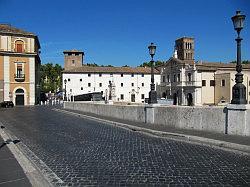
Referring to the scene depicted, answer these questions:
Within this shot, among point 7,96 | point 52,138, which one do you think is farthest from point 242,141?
point 7,96

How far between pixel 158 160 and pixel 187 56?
8591cm

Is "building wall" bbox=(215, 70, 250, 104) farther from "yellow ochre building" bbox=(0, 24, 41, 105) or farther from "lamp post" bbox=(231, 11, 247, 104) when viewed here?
"lamp post" bbox=(231, 11, 247, 104)

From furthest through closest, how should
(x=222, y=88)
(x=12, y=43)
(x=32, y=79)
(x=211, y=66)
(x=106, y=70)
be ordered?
(x=106, y=70) < (x=211, y=66) < (x=222, y=88) < (x=32, y=79) < (x=12, y=43)

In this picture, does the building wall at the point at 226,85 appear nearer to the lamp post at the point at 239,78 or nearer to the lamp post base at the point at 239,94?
the lamp post at the point at 239,78

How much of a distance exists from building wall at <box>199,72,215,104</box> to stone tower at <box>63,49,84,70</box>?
3956 cm

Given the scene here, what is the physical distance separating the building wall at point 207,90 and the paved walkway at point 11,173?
64.2 metres

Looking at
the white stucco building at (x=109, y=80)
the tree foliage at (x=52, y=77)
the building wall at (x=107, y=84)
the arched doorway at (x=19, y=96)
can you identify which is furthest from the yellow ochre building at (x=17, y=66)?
the tree foliage at (x=52, y=77)

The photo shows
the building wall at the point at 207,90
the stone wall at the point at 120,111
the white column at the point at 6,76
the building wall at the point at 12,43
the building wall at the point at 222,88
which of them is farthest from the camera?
the building wall at the point at 207,90

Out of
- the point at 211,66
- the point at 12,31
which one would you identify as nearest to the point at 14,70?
the point at 12,31

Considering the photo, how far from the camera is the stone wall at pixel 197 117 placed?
1002 cm

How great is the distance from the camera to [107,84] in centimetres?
8275

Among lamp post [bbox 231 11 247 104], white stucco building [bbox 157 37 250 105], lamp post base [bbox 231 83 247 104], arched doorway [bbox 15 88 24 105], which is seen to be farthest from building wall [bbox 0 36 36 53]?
lamp post base [bbox 231 83 247 104]

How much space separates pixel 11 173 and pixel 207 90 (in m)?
67.2

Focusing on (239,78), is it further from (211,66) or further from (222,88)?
(211,66)
